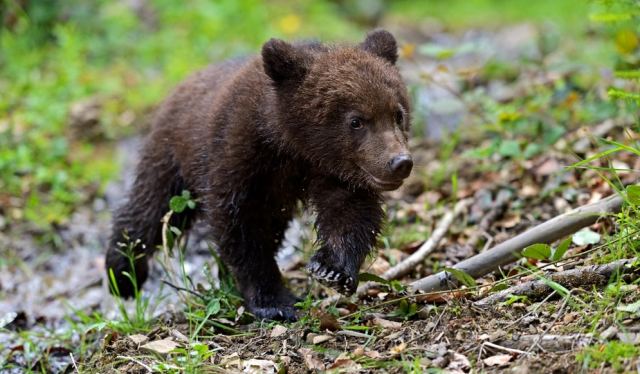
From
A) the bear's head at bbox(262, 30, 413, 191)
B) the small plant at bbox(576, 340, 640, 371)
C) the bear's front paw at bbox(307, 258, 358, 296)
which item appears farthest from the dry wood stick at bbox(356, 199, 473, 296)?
the small plant at bbox(576, 340, 640, 371)

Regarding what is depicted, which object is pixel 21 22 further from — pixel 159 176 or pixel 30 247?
pixel 159 176

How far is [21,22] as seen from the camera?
1122 centimetres

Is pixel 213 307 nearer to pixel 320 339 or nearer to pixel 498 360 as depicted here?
pixel 320 339

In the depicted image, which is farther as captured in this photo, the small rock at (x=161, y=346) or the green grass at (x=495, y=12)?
the green grass at (x=495, y=12)

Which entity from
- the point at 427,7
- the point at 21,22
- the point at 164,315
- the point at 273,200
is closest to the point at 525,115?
the point at 273,200

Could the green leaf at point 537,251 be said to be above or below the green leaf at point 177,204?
above

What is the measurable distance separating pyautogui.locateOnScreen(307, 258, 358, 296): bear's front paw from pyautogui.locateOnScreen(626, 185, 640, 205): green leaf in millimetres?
1529

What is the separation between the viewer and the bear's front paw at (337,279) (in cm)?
455

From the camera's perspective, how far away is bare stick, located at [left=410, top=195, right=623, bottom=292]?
4770 millimetres

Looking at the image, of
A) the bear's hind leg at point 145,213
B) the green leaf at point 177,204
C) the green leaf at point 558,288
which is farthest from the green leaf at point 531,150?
the green leaf at point 177,204

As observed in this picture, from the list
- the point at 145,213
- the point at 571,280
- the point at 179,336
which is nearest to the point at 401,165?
the point at 571,280

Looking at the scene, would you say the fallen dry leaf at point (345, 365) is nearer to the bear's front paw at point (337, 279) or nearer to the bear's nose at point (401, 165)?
the bear's front paw at point (337, 279)

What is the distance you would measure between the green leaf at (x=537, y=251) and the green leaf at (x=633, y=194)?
1.63 ft

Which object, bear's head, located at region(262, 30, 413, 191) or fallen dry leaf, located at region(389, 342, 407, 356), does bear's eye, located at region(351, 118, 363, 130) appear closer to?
bear's head, located at region(262, 30, 413, 191)
